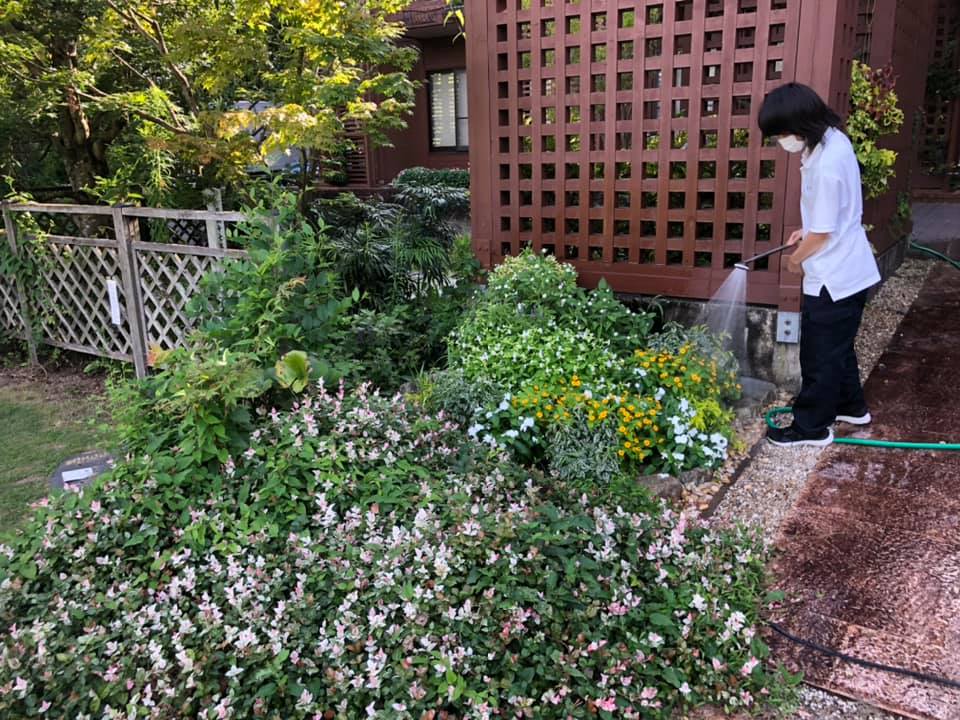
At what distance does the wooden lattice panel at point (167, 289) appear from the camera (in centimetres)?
516

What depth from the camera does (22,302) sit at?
6.31 metres

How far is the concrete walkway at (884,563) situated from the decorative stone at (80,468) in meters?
2.85

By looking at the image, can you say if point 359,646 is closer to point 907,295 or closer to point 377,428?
point 377,428

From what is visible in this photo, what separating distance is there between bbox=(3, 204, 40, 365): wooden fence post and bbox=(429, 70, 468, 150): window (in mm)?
8068

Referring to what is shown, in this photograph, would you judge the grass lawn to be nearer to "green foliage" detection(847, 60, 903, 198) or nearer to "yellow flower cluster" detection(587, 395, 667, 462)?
"yellow flower cluster" detection(587, 395, 667, 462)

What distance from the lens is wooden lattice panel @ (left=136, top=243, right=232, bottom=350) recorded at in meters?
5.16

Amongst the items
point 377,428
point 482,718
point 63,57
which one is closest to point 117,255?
point 63,57

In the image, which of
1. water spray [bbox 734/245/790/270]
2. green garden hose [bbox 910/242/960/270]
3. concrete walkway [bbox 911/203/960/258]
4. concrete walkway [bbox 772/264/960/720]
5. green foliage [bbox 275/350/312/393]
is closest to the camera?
concrete walkway [bbox 772/264/960/720]

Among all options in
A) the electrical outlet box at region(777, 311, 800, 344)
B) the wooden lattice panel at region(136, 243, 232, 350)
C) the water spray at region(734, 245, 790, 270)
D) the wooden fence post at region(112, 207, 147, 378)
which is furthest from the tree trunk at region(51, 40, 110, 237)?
the electrical outlet box at region(777, 311, 800, 344)

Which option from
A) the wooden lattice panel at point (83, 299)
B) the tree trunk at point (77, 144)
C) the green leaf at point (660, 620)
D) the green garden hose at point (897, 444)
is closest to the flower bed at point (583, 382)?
the green garden hose at point (897, 444)

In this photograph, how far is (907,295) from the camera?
22.4ft

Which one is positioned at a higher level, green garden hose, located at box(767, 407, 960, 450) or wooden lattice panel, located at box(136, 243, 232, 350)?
wooden lattice panel, located at box(136, 243, 232, 350)

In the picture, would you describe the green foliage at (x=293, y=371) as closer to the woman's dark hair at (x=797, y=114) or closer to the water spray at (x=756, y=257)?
the woman's dark hair at (x=797, y=114)

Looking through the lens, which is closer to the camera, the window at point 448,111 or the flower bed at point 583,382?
the flower bed at point 583,382
